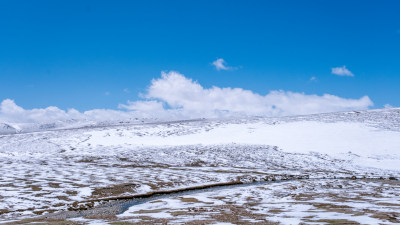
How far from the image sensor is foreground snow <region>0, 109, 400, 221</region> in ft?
136

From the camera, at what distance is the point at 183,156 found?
78.0 meters

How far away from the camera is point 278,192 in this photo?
132ft

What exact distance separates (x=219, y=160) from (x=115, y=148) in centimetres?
3079

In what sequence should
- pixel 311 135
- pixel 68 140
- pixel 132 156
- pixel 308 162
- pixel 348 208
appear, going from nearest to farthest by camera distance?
pixel 348 208 < pixel 308 162 < pixel 132 156 < pixel 311 135 < pixel 68 140

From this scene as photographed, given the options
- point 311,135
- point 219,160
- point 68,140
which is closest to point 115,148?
point 68,140

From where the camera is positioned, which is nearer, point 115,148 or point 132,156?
point 132,156

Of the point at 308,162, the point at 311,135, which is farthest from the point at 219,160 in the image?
the point at 311,135

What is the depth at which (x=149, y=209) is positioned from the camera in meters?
30.6

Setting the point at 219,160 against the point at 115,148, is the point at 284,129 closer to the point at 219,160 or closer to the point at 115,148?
the point at 219,160

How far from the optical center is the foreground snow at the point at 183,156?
41.4m

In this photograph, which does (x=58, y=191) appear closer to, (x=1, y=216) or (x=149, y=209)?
(x=1, y=216)

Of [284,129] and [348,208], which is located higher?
[284,129]

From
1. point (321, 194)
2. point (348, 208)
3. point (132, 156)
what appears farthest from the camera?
point (132, 156)

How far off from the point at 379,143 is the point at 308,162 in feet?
83.2
